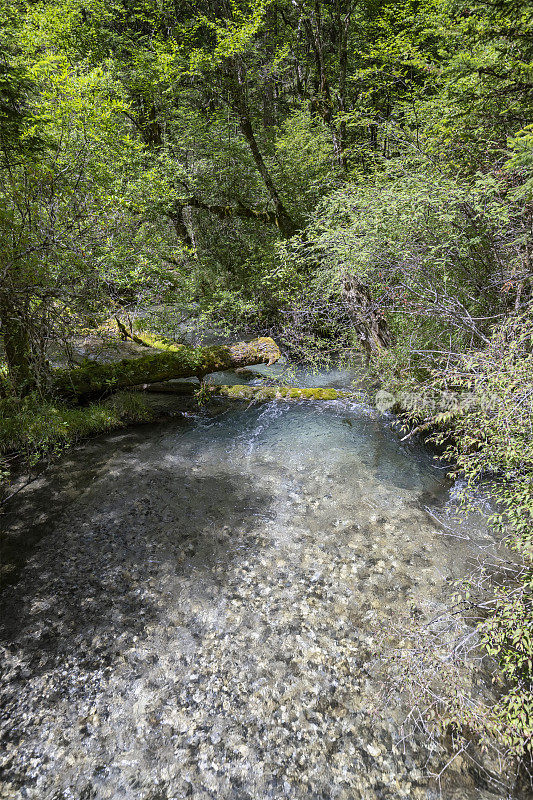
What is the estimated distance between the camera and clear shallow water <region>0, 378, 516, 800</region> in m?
3.57

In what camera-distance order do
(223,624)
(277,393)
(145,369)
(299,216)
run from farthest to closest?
Result: (299,216), (277,393), (145,369), (223,624)

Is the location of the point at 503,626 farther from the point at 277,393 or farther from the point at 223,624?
the point at 277,393

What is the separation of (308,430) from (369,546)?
417cm

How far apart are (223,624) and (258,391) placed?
768cm

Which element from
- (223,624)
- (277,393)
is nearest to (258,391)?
(277,393)

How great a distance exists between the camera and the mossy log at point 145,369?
10.5 metres

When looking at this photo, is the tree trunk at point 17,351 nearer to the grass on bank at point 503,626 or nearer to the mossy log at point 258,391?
the mossy log at point 258,391

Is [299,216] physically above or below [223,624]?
above

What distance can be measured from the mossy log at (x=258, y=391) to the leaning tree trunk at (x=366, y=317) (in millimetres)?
1774

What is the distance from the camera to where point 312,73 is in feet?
65.6

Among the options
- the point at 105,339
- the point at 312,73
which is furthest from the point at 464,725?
the point at 312,73

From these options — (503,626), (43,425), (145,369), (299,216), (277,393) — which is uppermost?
(299,216)

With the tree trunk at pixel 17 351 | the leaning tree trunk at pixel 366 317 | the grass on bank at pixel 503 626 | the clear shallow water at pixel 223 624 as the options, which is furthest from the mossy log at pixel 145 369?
the grass on bank at pixel 503 626

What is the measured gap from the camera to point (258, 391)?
468 inches
